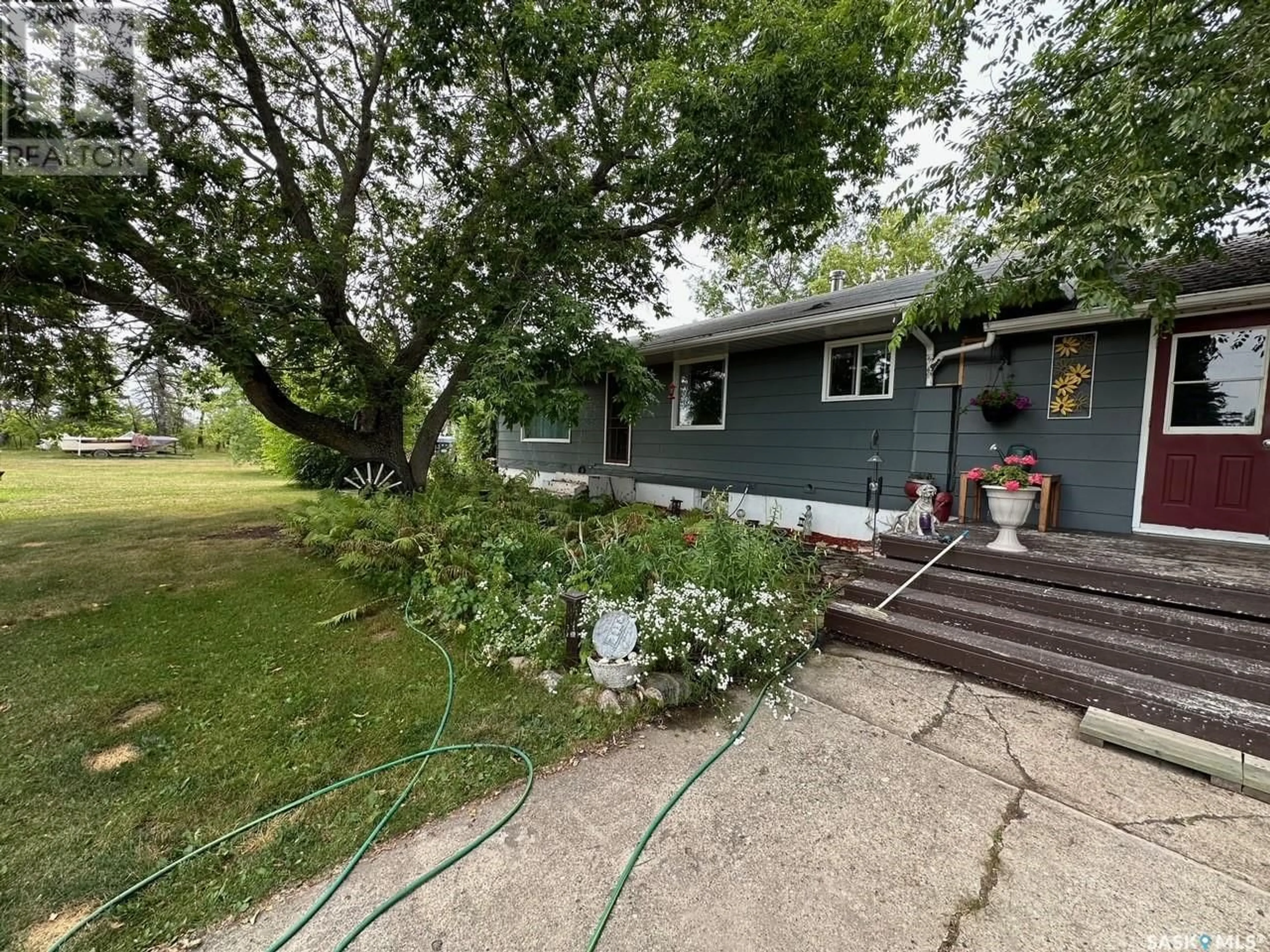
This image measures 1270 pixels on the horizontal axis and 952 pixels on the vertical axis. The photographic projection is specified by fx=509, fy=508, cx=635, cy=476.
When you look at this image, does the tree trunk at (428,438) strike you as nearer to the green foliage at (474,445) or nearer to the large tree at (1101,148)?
the green foliage at (474,445)

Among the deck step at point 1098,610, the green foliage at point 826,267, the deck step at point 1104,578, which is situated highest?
the green foliage at point 826,267

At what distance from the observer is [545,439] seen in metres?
11.6

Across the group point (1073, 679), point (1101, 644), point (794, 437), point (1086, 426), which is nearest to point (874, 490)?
point (794, 437)

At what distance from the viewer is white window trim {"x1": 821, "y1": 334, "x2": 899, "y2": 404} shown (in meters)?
5.97

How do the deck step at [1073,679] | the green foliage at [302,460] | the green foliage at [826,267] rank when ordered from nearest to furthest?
1. the deck step at [1073,679]
2. the green foliage at [302,460]
3. the green foliage at [826,267]

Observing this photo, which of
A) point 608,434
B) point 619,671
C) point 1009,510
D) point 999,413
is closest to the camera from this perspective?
point 619,671

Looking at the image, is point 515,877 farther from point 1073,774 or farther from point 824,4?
point 824,4

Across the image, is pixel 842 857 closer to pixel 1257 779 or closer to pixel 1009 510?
pixel 1257 779

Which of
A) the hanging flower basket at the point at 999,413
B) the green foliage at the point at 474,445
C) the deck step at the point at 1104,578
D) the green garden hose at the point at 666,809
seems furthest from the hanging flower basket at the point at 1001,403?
the green foliage at the point at 474,445

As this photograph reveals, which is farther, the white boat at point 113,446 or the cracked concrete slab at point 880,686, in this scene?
the white boat at point 113,446

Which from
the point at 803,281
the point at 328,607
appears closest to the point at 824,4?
the point at 328,607

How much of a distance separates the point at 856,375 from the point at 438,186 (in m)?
6.17

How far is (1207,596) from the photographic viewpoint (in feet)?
9.84

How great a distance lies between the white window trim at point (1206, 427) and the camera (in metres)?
4.09
